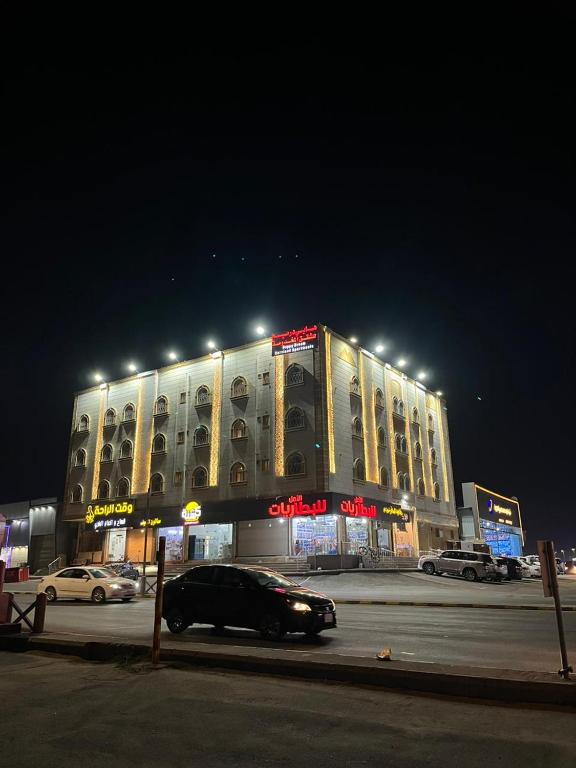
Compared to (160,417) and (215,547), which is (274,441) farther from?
(160,417)

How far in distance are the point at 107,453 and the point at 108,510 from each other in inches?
233

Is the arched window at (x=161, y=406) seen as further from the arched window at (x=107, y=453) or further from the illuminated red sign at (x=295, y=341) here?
the illuminated red sign at (x=295, y=341)

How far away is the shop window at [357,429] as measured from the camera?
1777 inches

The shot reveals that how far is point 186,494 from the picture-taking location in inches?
1847

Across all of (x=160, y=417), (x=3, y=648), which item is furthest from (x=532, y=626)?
(x=160, y=417)

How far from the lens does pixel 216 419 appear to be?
47.3m

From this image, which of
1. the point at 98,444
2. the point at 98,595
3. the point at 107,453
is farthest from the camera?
the point at 98,444

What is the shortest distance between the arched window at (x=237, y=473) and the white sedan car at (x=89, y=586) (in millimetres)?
21244

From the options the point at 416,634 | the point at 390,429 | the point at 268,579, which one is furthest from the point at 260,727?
the point at 390,429

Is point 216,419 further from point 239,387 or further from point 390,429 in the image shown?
point 390,429

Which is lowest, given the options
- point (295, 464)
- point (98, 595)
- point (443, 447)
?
point (98, 595)

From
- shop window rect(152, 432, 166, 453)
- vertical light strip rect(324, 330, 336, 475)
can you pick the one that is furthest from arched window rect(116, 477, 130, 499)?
vertical light strip rect(324, 330, 336, 475)

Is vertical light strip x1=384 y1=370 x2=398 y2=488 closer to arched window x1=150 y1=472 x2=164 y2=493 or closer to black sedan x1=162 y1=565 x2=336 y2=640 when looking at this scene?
arched window x1=150 y1=472 x2=164 y2=493

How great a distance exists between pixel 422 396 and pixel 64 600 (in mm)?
43789
